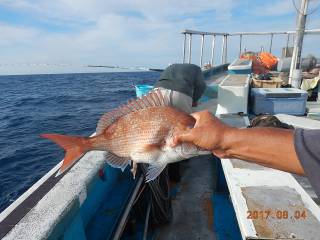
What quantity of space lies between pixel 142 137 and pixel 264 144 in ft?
2.26

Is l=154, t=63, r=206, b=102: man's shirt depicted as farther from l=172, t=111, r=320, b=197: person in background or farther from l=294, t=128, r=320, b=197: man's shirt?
l=294, t=128, r=320, b=197: man's shirt

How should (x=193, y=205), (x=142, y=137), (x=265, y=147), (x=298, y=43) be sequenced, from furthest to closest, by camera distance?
(x=298, y=43), (x=193, y=205), (x=142, y=137), (x=265, y=147)

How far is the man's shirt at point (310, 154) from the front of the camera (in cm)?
117

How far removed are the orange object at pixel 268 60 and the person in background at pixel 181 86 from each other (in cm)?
1104

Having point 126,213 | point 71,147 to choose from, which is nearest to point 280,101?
point 126,213

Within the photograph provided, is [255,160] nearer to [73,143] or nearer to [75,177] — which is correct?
[73,143]

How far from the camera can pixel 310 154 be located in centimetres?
120

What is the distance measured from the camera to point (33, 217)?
1994 mm

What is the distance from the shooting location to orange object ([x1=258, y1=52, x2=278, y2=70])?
1454 cm

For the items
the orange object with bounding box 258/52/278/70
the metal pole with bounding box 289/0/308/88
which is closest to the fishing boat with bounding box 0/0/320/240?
the metal pole with bounding box 289/0/308/88

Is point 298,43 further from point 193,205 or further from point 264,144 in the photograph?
point 264,144
